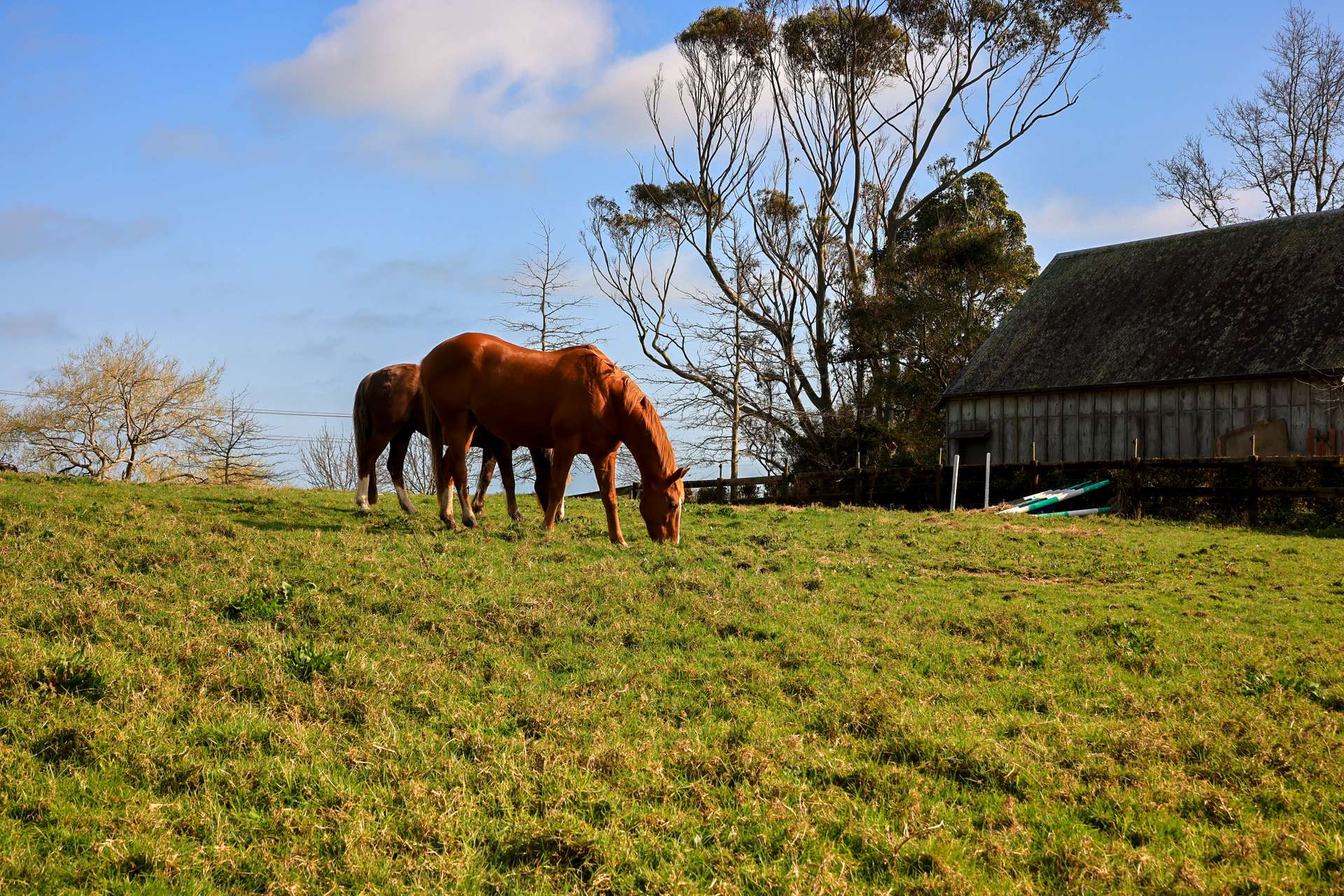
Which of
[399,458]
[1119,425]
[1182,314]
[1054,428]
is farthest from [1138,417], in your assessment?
[399,458]

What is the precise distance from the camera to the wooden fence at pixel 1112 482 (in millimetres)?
20094

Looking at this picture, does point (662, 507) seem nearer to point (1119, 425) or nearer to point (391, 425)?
point (391, 425)

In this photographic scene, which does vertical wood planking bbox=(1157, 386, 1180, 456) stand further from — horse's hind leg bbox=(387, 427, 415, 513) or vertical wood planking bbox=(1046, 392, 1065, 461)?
horse's hind leg bbox=(387, 427, 415, 513)

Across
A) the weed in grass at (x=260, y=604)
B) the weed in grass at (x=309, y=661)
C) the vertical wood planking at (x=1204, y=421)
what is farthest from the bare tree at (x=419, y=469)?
the weed in grass at (x=309, y=661)

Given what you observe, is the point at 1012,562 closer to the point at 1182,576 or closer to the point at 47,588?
the point at 1182,576

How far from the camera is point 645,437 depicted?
12.8 m

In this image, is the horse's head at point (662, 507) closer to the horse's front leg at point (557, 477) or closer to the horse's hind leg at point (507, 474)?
the horse's front leg at point (557, 477)

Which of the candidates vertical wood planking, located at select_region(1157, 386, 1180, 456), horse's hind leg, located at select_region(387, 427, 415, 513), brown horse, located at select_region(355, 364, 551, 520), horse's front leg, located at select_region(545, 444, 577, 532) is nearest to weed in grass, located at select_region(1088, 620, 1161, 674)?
horse's front leg, located at select_region(545, 444, 577, 532)

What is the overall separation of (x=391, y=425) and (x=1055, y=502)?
51.0 ft

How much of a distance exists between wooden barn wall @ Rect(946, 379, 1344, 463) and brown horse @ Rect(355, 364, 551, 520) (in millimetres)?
18809

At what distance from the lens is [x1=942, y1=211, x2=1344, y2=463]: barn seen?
24.4 m

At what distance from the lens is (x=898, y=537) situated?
50.0ft

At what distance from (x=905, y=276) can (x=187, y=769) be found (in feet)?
111

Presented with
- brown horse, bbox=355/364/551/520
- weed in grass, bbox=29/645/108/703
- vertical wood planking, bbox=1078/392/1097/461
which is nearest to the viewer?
weed in grass, bbox=29/645/108/703
